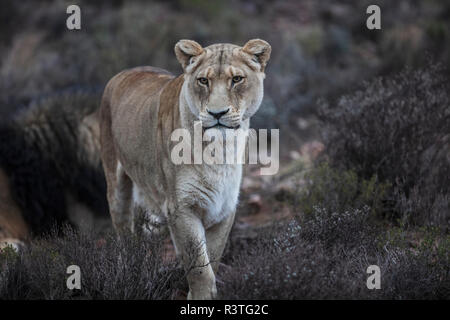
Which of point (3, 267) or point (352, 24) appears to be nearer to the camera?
point (3, 267)

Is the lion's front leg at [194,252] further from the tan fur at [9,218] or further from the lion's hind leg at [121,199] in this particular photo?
the tan fur at [9,218]

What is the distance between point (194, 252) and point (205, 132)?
78 cm

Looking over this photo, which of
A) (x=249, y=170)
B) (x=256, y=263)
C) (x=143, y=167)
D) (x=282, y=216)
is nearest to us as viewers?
(x=256, y=263)

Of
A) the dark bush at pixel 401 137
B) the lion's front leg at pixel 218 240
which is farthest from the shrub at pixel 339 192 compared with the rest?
the lion's front leg at pixel 218 240

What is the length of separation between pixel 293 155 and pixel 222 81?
4.69m

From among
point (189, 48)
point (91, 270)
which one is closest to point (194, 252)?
point (91, 270)

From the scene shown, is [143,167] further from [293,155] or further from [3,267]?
[293,155]

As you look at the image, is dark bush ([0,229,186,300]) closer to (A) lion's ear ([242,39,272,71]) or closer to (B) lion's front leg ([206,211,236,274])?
(B) lion's front leg ([206,211,236,274])

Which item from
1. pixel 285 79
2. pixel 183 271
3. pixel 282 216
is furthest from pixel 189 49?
pixel 285 79

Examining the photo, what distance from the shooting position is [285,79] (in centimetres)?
1070

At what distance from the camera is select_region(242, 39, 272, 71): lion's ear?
4223 mm

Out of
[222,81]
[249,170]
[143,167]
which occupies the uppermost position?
[222,81]

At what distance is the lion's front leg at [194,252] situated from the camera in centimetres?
398

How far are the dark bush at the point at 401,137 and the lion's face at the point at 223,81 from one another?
6.19ft
